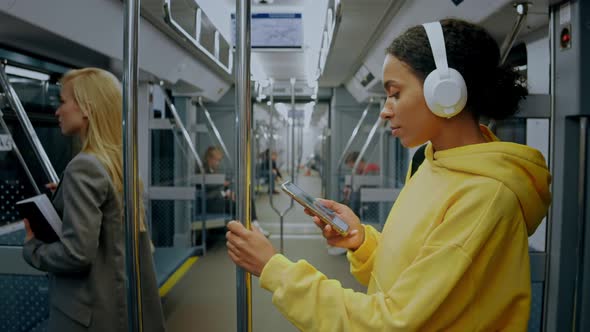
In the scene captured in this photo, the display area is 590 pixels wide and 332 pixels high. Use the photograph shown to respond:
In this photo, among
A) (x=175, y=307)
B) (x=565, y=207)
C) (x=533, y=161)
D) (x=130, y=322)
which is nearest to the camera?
(x=533, y=161)

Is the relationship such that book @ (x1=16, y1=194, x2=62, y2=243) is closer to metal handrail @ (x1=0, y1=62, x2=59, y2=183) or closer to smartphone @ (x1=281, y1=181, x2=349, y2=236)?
metal handrail @ (x1=0, y1=62, x2=59, y2=183)

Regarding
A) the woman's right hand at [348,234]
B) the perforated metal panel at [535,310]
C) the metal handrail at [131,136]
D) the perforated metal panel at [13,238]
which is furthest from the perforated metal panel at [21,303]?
the perforated metal panel at [535,310]

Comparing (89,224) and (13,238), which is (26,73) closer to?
(13,238)

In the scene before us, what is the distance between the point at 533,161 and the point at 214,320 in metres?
3.49

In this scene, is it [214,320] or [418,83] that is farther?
[214,320]

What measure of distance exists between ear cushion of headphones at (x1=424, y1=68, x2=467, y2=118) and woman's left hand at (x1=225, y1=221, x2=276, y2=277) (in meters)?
0.46

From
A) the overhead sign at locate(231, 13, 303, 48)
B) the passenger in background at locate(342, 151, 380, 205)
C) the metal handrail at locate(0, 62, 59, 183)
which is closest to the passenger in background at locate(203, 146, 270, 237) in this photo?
the passenger in background at locate(342, 151, 380, 205)

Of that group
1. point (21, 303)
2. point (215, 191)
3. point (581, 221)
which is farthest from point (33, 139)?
point (215, 191)

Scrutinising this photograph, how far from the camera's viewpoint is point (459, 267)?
0.78 metres

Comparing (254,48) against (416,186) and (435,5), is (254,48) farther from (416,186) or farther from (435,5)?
(416,186)

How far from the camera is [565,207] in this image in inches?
70.0

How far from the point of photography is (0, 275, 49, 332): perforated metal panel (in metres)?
2.38

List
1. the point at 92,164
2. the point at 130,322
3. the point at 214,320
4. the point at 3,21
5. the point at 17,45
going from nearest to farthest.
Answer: the point at 130,322, the point at 92,164, the point at 3,21, the point at 17,45, the point at 214,320

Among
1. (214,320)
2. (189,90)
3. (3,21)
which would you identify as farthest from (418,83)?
(189,90)
